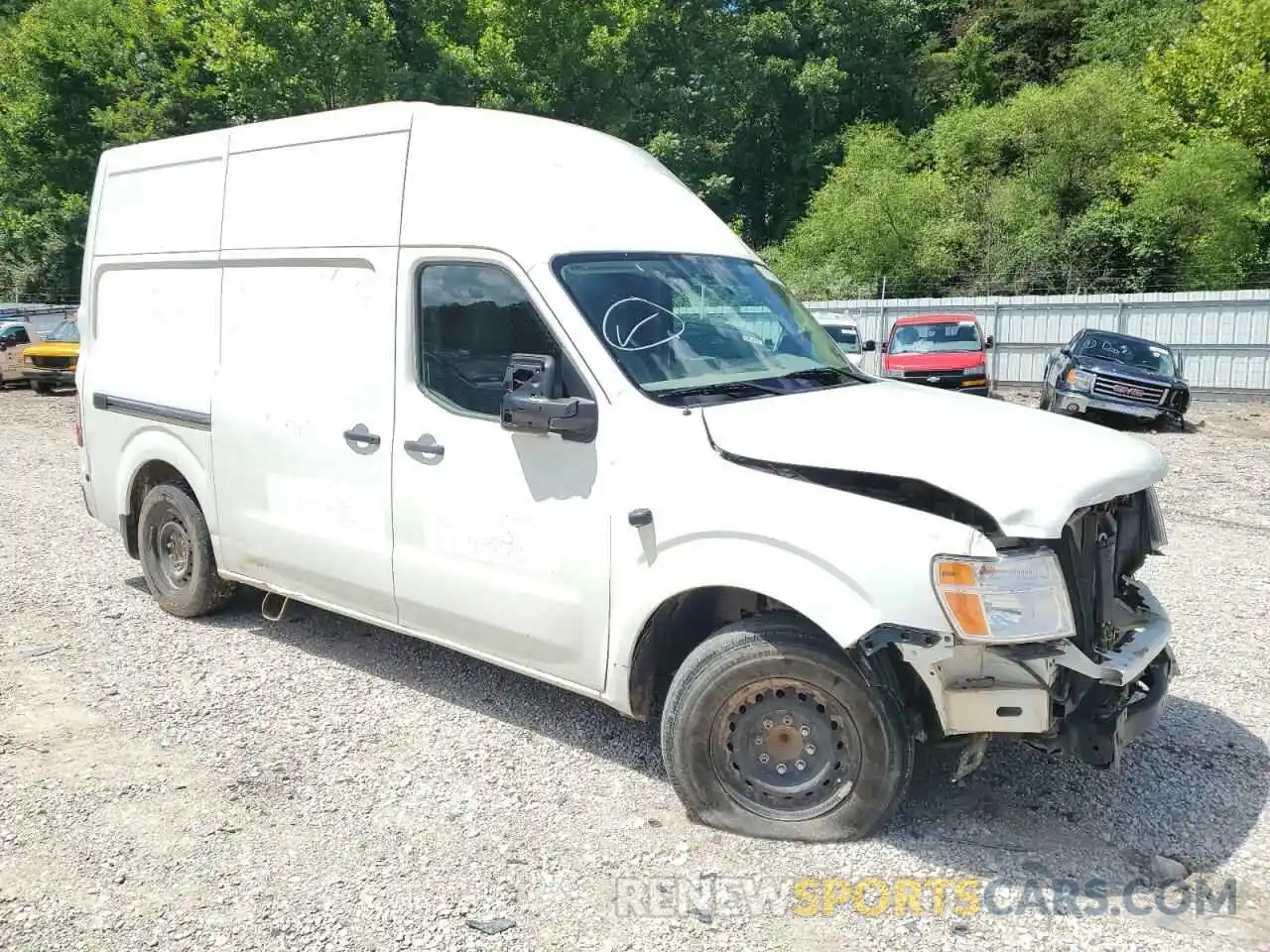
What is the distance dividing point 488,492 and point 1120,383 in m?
15.0

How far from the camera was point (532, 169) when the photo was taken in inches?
180

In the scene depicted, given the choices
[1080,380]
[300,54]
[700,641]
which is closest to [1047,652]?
[700,641]

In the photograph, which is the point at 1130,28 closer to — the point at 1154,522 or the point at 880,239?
the point at 880,239

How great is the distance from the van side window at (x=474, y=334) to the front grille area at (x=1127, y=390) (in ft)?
48.1

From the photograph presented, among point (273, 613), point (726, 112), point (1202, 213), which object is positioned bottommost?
point (273, 613)

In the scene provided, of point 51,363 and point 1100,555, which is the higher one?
point 1100,555

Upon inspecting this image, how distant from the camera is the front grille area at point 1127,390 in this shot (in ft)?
54.3

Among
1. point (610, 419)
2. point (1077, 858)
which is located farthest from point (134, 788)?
point (1077, 858)

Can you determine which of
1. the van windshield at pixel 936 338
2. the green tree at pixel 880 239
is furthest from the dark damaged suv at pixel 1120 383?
the green tree at pixel 880 239

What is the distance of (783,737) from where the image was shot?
3.74 m

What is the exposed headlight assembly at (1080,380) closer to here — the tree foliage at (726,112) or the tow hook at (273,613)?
the tow hook at (273,613)

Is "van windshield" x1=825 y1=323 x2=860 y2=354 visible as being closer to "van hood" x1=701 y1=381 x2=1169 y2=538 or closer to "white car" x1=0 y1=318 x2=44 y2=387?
"van hood" x1=701 y1=381 x2=1169 y2=538

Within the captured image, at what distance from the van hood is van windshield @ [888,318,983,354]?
596 inches

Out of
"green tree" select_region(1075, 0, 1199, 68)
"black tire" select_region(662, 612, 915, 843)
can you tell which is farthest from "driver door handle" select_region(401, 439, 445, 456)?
"green tree" select_region(1075, 0, 1199, 68)
